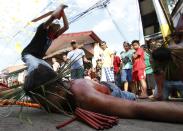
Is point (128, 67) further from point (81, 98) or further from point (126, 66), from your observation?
point (81, 98)

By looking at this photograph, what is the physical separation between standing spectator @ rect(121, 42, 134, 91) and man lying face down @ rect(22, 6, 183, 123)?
5.14 meters

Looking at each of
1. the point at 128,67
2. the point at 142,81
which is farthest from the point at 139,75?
the point at 128,67

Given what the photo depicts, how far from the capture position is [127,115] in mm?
3498

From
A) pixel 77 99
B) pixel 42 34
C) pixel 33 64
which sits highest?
pixel 42 34

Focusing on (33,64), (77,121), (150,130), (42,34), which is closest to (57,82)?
(33,64)

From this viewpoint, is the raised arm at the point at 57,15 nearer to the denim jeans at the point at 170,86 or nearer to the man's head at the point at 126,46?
the denim jeans at the point at 170,86

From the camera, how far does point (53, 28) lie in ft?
16.3

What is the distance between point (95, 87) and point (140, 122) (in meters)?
0.66

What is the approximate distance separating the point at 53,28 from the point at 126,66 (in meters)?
4.72

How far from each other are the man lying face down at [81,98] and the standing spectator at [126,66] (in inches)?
202

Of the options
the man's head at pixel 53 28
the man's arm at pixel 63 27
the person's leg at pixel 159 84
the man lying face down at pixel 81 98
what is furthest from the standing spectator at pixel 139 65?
the man lying face down at pixel 81 98

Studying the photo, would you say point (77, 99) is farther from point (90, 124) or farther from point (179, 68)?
point (179, 68)

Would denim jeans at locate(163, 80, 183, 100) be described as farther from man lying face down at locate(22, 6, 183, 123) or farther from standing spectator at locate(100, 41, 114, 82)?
standing spectator at locate(100, 41, 114, 82)

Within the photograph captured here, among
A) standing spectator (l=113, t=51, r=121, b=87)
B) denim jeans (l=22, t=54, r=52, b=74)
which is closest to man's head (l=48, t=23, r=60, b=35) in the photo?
denim jeans (l=22, t=54, r=52, b=74)
